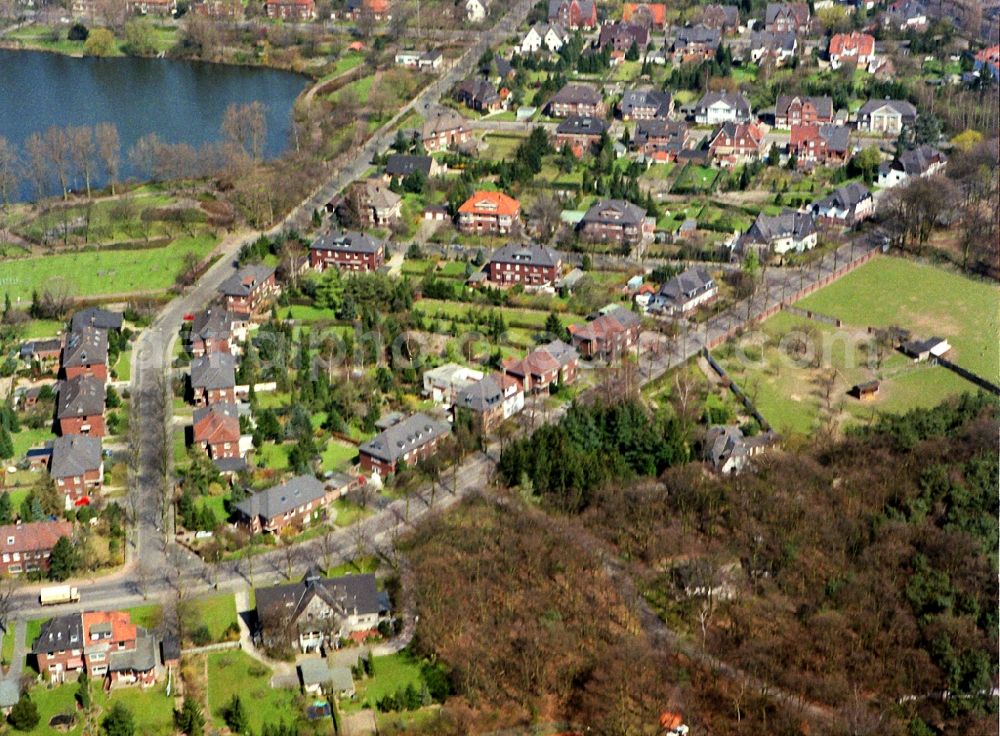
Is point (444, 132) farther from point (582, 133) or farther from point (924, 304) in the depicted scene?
point (924, 304)

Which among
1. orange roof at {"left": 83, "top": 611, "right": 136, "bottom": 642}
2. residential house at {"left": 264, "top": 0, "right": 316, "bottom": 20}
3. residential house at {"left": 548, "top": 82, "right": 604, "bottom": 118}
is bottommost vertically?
orange roof at {"left": 83, "top": 611, "right": 136, "bottom": 642}

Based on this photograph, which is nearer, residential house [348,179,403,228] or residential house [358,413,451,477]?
residential house [358,413,451,477]

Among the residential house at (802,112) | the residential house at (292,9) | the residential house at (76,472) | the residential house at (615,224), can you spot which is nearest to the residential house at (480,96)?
the residential house at (802,112)

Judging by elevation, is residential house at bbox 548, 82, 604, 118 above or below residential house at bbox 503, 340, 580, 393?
above

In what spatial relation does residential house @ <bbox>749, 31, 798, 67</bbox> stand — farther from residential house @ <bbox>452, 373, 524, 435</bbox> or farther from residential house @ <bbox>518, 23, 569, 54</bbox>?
residential house @ <bbox>452, 373, 524, 435</bbox>

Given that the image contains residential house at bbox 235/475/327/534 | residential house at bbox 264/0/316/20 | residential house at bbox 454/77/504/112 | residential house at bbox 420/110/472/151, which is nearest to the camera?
residential house at bbox 235/475/327/534

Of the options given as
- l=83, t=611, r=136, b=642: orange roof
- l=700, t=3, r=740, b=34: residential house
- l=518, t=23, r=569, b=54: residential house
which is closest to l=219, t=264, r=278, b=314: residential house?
l=83, t=611, r=136, b=642: orange roof
